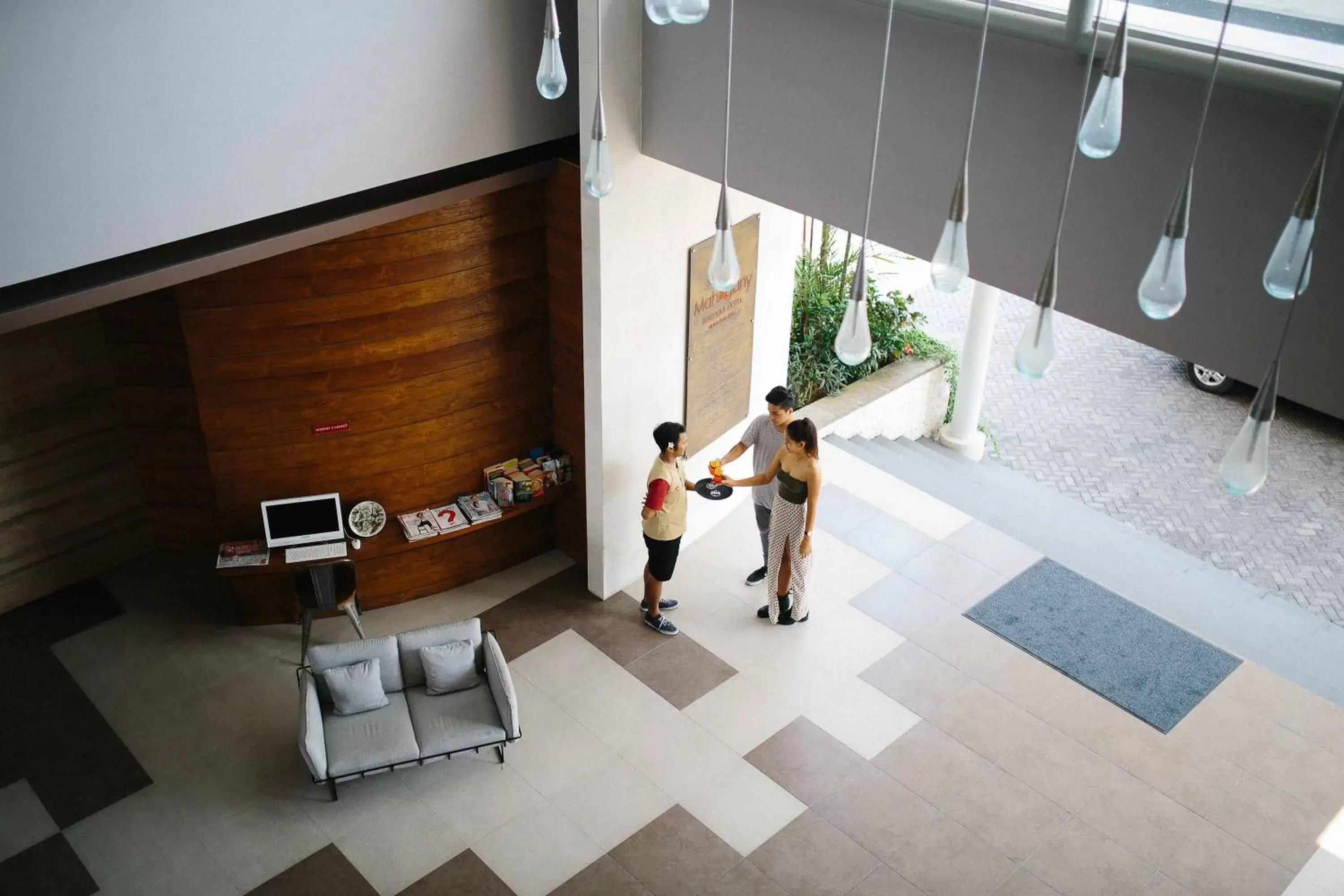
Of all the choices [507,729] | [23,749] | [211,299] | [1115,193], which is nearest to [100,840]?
[23,749]

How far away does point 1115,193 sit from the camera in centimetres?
488

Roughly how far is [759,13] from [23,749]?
608 cm

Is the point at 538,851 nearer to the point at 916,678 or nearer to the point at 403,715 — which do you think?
the point at 403,715

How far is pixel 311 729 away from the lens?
21.4ft

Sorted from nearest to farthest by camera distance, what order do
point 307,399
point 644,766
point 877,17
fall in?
point 877,17 → point 644,766 → point 307,399

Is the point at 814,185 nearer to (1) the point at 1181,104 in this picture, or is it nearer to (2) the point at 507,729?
(1) the point at 1181,104

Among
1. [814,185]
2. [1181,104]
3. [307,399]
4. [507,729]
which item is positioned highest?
[1181,104]

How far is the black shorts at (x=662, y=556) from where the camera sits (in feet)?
25.6

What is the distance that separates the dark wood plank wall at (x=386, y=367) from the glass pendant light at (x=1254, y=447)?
17.6 ft

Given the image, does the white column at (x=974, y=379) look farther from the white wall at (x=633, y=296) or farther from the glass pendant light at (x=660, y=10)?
the glass pendant light at (x=660, y=10)

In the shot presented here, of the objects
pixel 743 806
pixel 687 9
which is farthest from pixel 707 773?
pixel 687 9

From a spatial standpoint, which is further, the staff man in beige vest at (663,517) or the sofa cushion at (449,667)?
the staff man in beige vest at (663,517)

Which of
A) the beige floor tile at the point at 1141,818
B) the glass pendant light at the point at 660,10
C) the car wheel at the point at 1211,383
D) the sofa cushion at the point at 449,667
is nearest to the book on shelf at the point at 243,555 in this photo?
the sofa cushion at the point at 449,667

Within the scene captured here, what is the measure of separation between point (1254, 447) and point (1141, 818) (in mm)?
4376
